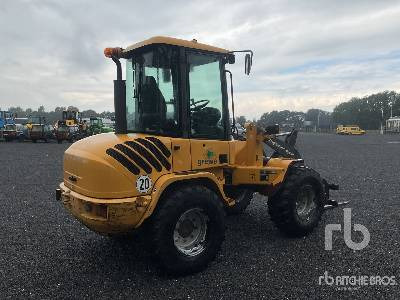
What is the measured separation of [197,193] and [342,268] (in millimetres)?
2170

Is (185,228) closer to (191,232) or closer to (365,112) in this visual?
(191,232)

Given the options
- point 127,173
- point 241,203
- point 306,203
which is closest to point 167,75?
point 127,173

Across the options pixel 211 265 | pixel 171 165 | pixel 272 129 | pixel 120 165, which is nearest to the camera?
pixel 120 165

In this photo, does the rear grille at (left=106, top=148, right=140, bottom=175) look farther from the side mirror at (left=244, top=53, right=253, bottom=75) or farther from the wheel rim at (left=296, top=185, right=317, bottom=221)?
the wheel rim at (left=296, top=185, right=317, bottom=221)

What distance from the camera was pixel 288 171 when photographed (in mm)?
5816

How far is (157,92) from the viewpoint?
186 inches

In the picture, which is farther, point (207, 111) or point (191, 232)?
point (207, 111)

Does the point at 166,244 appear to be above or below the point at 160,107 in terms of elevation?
below

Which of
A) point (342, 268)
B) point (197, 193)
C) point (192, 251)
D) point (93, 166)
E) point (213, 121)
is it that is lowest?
point (342, 268)

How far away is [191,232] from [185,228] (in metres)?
0.12

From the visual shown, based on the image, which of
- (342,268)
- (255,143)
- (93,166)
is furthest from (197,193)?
(342,268)

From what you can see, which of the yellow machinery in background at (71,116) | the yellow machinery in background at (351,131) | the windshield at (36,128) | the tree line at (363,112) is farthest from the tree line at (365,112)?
the windshield at (36,128)

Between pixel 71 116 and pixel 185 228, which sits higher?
pixel 71 116

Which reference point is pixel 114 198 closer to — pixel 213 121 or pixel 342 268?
pixel 213 121
